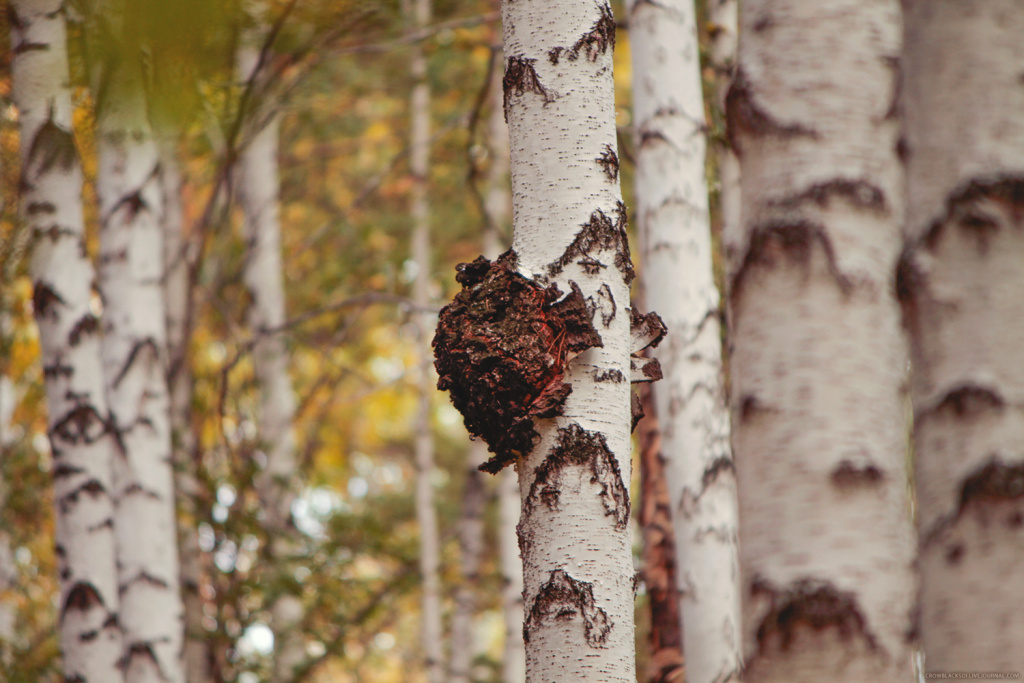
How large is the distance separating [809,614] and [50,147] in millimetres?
3492

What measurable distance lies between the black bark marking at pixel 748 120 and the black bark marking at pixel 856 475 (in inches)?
15.9

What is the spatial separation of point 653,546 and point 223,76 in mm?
2591

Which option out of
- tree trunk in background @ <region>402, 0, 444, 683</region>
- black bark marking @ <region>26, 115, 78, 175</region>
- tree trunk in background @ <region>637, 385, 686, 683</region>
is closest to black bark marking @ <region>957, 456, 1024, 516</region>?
tree trunk in background @ <region>637, 385, 686, 683</region>

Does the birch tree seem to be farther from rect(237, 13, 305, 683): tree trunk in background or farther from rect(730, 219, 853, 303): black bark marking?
rect(237, 13, 305, 683): tree trunk in background

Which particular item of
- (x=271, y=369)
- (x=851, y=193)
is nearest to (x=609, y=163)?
(x=851, y=193)

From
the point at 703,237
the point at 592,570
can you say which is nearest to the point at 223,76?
the point at 703,237

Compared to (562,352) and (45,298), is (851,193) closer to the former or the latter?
(562,352)

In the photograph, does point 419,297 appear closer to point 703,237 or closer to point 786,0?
point 703,237

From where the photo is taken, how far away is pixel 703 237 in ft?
9.79

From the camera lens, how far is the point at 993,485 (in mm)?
781

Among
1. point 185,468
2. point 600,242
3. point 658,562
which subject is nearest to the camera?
point 600,242

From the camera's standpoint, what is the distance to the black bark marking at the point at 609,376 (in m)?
1.46

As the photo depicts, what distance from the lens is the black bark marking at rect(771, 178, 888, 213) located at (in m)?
0.94

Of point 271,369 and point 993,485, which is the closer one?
point 993,485
